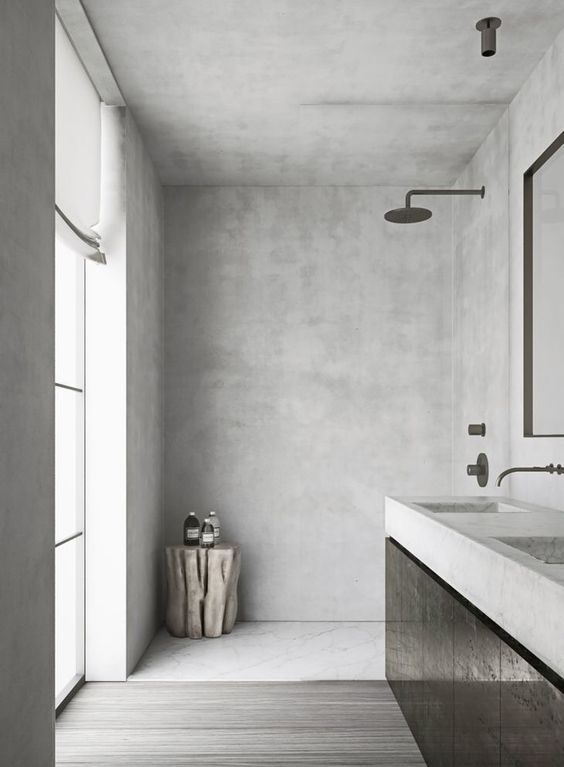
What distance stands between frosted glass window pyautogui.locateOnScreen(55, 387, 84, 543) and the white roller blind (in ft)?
2.53

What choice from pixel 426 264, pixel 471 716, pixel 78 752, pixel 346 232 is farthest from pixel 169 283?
pixel 471 716

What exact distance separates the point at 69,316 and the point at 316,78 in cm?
149

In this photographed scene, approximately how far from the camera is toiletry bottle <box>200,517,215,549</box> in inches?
166

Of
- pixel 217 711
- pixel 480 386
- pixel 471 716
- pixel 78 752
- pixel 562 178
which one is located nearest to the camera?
pixel 471 716

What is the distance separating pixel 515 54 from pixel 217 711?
2.90 m

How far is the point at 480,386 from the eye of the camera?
4.02 m

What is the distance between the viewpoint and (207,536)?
422 cm

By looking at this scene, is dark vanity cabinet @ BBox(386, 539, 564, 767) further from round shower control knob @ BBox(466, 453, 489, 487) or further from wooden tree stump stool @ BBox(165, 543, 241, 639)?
wooden tree stump stool @ BBox(165, 543, 241, 639)

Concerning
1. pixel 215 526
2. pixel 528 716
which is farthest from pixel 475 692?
pixel 215 526

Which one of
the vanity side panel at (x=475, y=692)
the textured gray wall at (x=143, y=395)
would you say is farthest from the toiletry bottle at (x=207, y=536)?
the vanity side panel at (x=475, y=692)

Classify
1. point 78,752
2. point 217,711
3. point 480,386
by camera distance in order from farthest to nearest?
point 480,386 → point 217,711 → point 78,752

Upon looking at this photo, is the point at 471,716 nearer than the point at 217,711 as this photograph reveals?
Yes

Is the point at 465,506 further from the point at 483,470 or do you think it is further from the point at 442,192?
the point at 442,192

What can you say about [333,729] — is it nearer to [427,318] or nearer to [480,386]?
[480,386]
